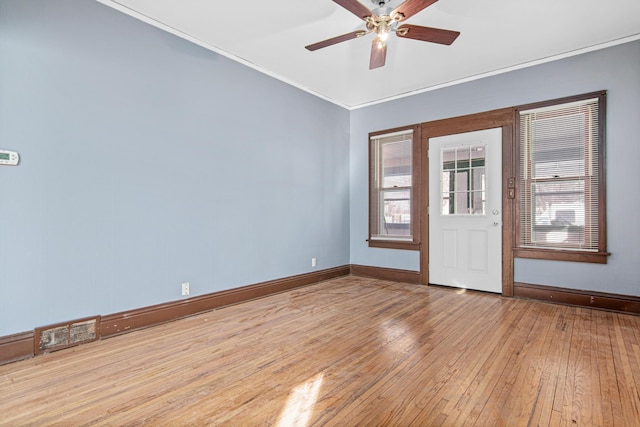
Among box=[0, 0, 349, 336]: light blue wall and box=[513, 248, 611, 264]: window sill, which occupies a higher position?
box=[0, 0, 349, 336]: light blue wall

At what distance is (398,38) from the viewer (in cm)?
344

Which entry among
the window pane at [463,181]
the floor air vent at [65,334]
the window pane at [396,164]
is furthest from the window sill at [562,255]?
the floor air vent at [65,334]

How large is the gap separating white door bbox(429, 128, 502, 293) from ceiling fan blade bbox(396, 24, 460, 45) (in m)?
2.05

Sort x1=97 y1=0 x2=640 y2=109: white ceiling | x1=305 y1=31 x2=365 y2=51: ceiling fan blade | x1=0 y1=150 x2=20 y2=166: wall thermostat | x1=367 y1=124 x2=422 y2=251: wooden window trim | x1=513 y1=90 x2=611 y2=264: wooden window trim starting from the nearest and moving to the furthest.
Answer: x1=0 y1=150 x2=20 y2=166: wall thermostat → x1=305 y1=31 x2=365 y2=51: ceiling fan blade → x1=97 y1=0 x2=640 y2=109: white ceiling → x1=513 y1=90 x2=611 y2=264: wooden window trim → x1=367 y1=124 x2=422 y2=251: wooden window trim

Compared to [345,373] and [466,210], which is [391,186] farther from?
[345,373]

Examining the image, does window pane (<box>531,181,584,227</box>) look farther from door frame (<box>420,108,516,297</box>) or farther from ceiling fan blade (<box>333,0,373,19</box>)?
ceiling fan blade (<box>333,0,373,19</box>)

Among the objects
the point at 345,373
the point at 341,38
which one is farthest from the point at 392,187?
the point at 345,373

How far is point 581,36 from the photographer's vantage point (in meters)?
3.44

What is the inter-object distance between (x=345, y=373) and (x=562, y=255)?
323 cm

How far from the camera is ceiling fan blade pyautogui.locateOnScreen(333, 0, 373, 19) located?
2361 mm

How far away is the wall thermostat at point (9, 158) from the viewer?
2.31 m

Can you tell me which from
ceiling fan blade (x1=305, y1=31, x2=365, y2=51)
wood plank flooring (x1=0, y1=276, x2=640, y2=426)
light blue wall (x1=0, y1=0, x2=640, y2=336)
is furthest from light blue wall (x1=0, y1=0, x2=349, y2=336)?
ceiling fan blade (x1=305, y1=31, x2=365, y2=51)

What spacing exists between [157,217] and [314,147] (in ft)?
8.67

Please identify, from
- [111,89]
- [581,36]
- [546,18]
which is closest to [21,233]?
[111,89]
